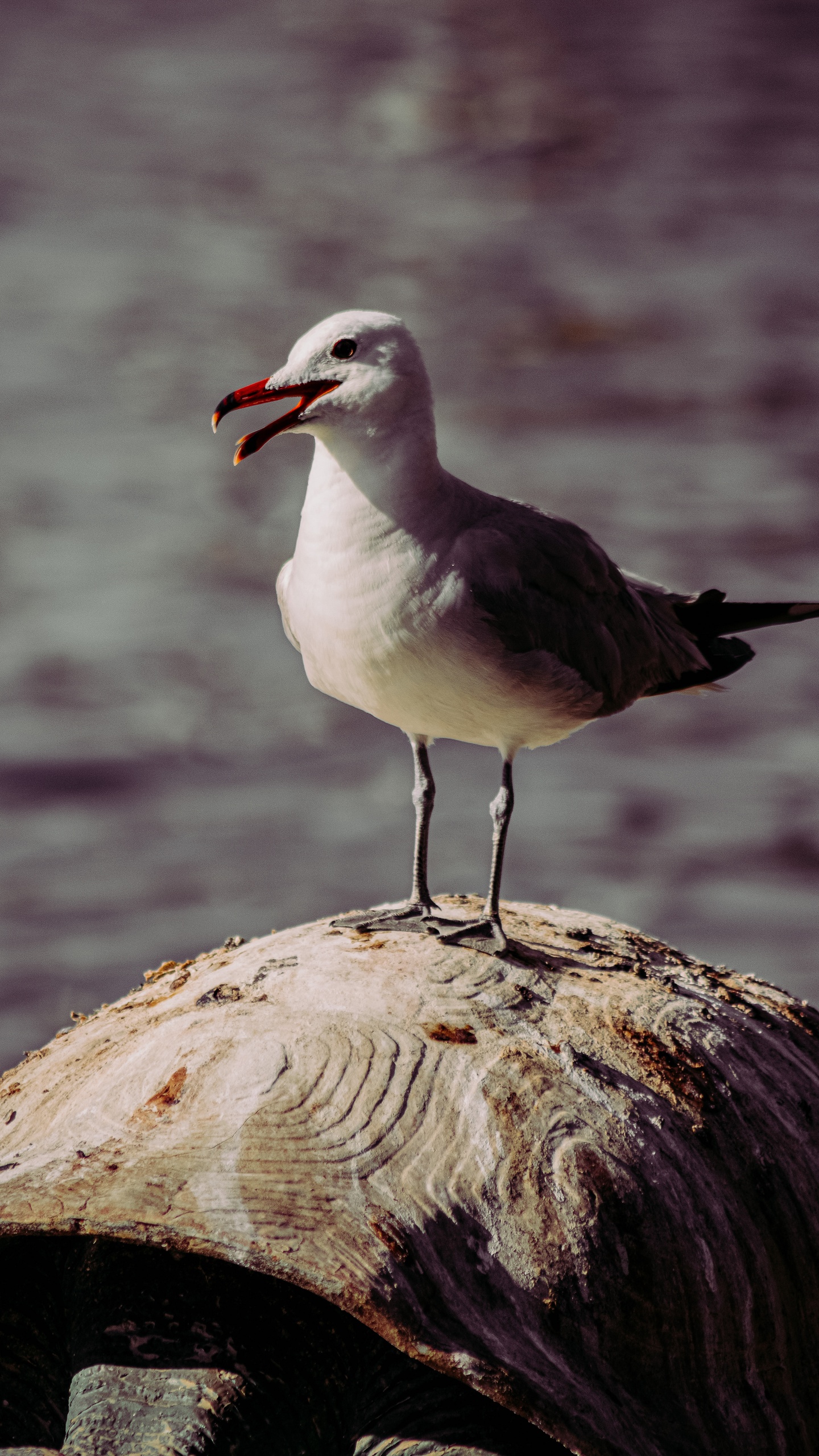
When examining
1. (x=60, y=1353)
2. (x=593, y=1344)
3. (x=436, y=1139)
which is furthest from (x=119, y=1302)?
(x=593, y=1344)

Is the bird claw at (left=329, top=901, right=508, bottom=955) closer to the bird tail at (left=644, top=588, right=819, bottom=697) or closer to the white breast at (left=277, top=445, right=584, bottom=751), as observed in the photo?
the white breast at (left=277, top=445, right=584, bottom=751)

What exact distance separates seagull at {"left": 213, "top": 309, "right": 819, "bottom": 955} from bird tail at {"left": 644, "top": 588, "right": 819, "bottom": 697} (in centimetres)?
73

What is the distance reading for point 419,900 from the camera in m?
5.05

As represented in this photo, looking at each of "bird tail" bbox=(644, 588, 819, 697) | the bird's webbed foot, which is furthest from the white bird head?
"bird tail" bbox=(644, 588, 819, 697)

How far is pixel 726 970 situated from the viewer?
5.36m

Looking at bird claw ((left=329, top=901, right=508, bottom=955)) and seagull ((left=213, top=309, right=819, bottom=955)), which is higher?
seagull ((left=213, top=309, right=819, bottom=955))

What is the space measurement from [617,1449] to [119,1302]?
143cm

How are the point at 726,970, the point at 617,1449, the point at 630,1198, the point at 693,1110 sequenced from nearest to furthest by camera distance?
the point at 617,1449
the point at 630,1198
the point at 693,1110
the point at 726,970

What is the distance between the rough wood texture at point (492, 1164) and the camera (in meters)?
3.80

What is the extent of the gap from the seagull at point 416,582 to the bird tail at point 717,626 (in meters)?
0.73

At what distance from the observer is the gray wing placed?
4516mm

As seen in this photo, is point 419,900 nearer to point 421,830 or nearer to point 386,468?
point 421,830

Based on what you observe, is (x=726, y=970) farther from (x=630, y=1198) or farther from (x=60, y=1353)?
(x=60, y=1353)

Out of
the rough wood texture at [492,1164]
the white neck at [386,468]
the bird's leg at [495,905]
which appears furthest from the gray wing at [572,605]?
the rough wood texture at [492,1164]
